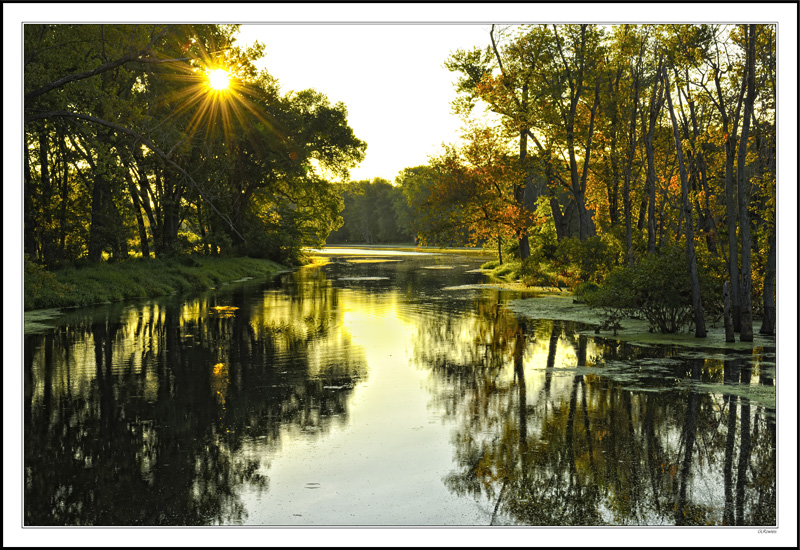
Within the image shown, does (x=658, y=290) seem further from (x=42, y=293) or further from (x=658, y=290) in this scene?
(x=42, y=293)

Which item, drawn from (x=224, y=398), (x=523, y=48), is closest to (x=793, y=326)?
(x=224, y=398)

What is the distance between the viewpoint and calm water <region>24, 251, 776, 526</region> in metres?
6.25

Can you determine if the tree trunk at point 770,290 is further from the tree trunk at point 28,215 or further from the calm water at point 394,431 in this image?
the tree trunk at point 28,215

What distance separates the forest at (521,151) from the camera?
16750 mm

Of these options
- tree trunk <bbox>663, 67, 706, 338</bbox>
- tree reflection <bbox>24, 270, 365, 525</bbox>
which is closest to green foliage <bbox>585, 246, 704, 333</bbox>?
tree trunk <bbox>663, 67, 706, 338</bbox>

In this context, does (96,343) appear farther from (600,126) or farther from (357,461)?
(600,126)

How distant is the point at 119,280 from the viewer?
92.1ft

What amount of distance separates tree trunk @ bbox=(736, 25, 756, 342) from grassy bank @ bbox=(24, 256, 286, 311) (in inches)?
637

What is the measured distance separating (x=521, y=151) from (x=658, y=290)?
56.4ft

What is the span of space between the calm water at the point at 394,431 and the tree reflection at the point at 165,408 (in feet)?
0.13

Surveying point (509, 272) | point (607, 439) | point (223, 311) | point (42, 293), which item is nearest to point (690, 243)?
point (607, 439)

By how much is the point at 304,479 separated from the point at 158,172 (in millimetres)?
33888

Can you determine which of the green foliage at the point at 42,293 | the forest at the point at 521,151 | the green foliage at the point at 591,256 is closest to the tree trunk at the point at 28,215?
the forest at the point at 521,151

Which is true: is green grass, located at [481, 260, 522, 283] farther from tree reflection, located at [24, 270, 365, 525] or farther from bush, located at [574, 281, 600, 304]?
tree reflection, located at [24, 270, 365, 525]
